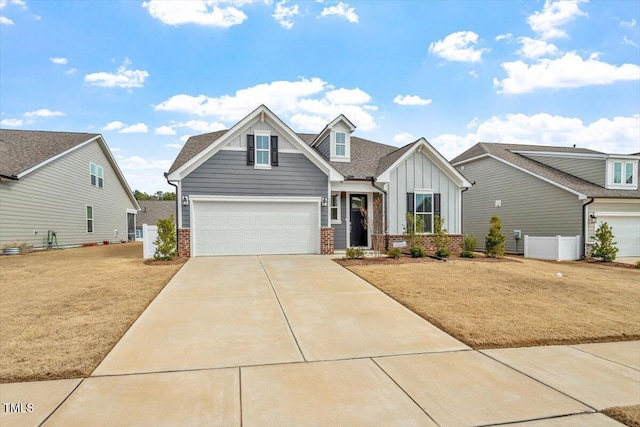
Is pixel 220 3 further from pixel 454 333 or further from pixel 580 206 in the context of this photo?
pixel 580 206

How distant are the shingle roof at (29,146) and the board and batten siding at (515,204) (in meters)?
23.7

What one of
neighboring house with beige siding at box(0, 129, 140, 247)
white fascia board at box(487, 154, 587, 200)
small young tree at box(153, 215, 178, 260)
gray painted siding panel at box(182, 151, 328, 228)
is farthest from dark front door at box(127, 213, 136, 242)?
white fascia board at box(487, 154, 587, 200)

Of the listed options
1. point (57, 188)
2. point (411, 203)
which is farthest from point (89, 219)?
point (411, 203)

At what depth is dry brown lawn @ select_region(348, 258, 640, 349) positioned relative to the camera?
5.11m

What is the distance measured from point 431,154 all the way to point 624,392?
12802 millimetres

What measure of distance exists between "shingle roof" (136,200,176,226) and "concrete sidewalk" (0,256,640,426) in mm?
38171

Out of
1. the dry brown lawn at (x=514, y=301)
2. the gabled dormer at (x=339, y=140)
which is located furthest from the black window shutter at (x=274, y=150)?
the dry brown lawn at (x=514, y=301)

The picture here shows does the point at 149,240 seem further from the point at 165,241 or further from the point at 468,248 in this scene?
the point at 468,248

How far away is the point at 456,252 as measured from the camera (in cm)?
1534

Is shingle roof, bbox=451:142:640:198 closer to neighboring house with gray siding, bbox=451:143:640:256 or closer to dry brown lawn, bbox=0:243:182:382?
neighboring house with gray siding, bbox=451:143:640:256

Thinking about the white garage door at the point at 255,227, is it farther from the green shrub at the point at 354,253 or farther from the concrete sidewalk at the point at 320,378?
the concrete sidewalk at the point at 320,378

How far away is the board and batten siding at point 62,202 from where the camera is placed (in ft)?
51.4

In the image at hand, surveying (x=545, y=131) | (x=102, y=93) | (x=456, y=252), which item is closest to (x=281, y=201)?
(x=456, y=252)

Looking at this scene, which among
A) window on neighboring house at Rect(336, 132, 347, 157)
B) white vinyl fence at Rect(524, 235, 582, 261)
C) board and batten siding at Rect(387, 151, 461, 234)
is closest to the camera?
board and batten siding at Rect(387, 151, 461, 234)
